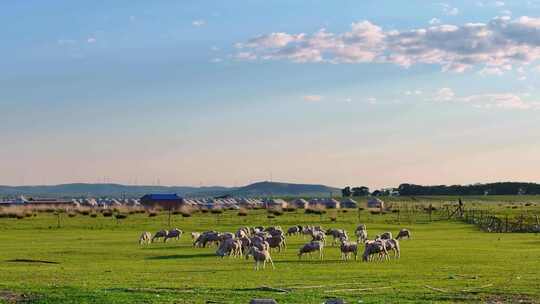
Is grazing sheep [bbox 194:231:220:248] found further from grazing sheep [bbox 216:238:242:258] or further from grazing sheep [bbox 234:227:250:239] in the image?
grazing sheep [bbox 216:238:242:258]

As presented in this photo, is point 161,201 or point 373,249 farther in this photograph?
point 161,201

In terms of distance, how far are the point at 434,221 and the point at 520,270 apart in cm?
5715

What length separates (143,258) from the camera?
42.4 metres

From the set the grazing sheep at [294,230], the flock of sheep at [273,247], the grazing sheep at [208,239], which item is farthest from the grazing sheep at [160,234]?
the grazing sheep at [294,230]

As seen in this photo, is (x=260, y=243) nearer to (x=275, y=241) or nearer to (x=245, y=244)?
(x=245, y=244)

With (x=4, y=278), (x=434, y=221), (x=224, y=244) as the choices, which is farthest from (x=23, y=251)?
(x=434, y=221)

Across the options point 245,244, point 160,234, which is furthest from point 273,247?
point 160,234

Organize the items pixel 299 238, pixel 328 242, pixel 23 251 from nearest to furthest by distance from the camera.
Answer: pixel 23 251 → pixel 328 242 → pixel 299 238

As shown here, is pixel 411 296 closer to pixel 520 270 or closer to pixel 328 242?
pixel 520 270

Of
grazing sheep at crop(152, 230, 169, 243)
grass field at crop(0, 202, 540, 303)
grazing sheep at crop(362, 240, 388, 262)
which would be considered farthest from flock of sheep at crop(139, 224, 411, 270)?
grazing sheep at crop(152, 230, 169, 243)

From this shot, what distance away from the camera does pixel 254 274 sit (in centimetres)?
3284

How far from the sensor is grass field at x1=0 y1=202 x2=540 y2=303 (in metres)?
24.2

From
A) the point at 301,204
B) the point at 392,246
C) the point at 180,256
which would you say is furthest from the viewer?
the point at 301,204

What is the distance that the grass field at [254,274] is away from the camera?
24250 millimetres
